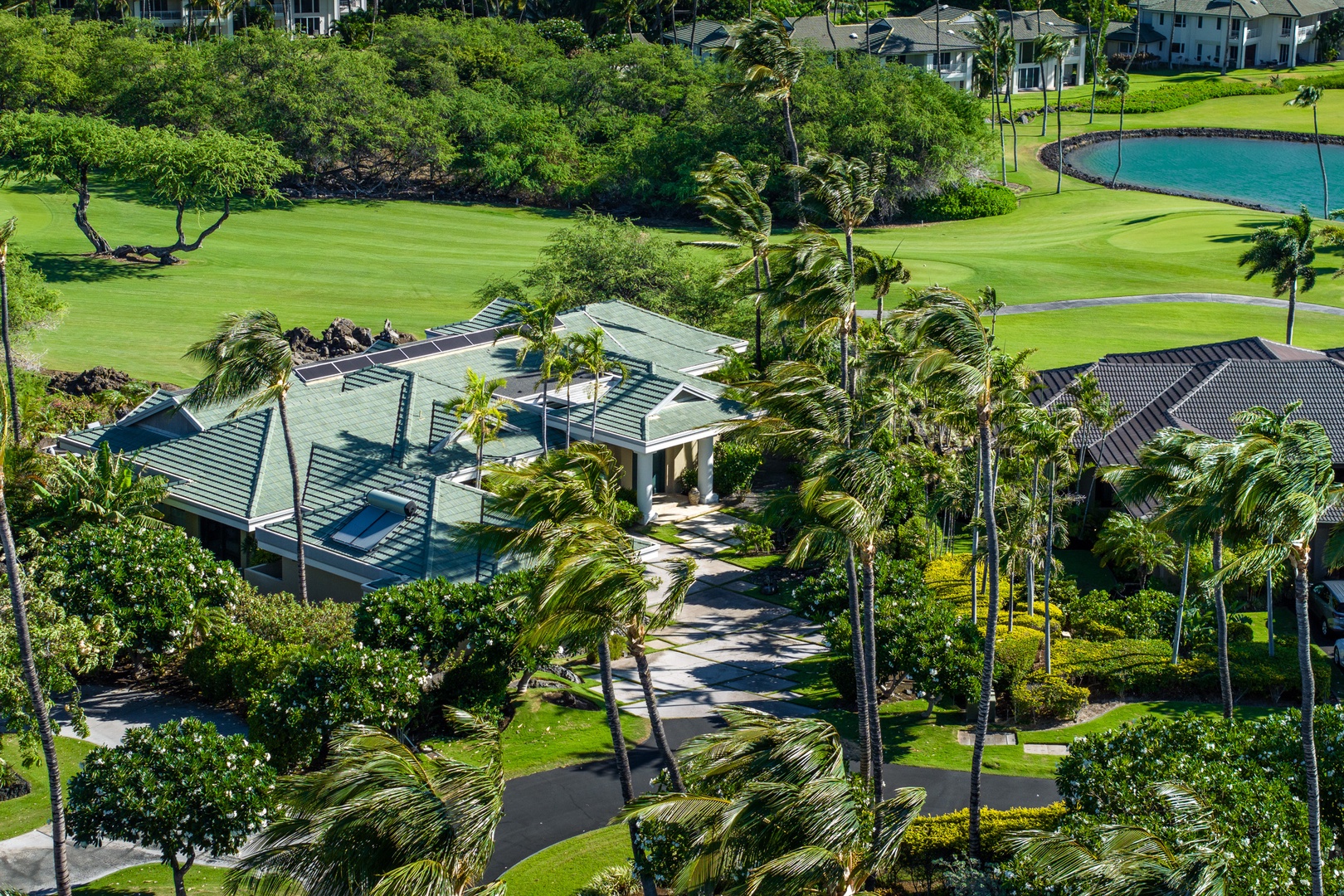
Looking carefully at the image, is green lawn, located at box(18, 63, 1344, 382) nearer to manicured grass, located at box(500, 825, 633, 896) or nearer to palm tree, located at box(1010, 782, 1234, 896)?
manicured grass, located at box(500, 825, 633, 896)

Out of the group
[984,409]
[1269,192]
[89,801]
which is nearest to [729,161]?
[984,409]

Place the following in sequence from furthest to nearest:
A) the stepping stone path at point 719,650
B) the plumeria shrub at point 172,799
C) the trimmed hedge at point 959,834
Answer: the stepping stone path at point 719,650 < the trimmed hedge at point 959,834 < the plumeria shrub at point 172,799

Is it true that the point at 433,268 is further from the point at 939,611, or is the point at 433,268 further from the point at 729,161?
the point at 939,611

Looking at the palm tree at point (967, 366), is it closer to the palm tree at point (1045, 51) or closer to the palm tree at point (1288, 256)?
the palm tree at point (1288, 256)

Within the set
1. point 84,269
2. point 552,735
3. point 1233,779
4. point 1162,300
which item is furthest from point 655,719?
point 84,269

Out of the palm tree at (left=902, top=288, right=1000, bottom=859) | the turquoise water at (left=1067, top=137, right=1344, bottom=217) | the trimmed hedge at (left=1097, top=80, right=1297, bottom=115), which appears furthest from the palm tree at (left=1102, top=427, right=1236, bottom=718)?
the trimmed hedge at (left=1097, top=80, right=1297, bottom=115)

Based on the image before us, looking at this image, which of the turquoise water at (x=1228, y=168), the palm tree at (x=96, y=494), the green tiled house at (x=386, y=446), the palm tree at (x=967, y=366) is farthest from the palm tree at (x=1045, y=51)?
the palm tree at (x=967, y=366)
